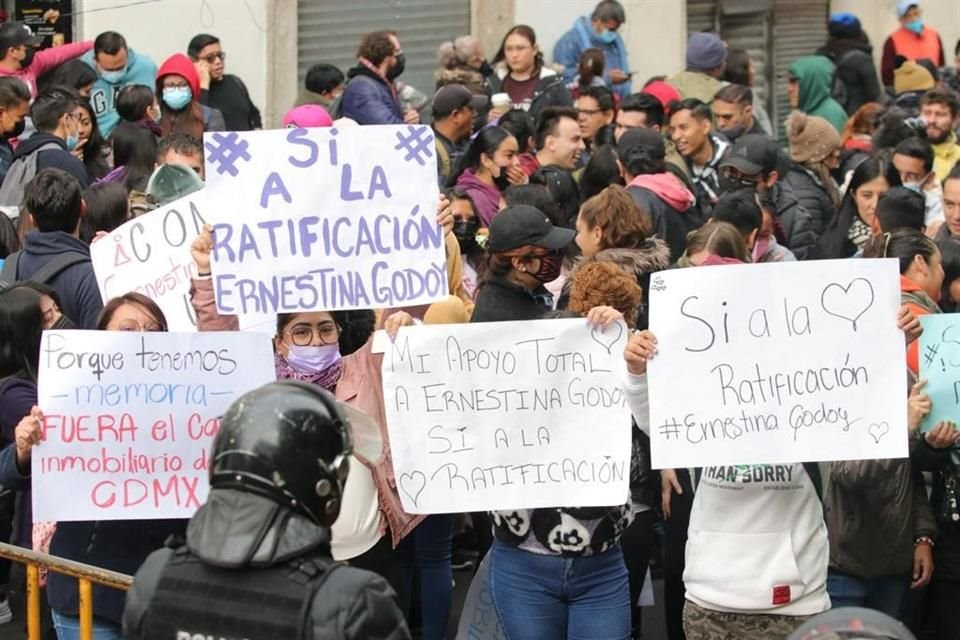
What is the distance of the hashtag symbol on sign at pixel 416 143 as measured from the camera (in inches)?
261

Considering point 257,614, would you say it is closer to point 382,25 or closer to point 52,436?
point 52,436

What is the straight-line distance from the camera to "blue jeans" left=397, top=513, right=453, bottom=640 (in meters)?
7.34

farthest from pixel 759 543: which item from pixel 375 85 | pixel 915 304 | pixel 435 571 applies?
pixel 375 85

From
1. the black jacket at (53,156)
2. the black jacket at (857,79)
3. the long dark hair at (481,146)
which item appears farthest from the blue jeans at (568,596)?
the black jacket at (857,79)

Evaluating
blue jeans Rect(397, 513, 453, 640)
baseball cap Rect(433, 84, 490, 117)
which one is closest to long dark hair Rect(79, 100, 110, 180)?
baseball cap Rect(433, 84, 490, 117)

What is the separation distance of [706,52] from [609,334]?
7.46m

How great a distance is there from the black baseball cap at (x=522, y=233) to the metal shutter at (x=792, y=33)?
10954 millimetres

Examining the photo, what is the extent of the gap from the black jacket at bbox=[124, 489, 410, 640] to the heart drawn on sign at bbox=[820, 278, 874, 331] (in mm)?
2516

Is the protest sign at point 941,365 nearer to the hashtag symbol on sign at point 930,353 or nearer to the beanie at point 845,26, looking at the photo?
the hashtag symbol on sign at point 930,353

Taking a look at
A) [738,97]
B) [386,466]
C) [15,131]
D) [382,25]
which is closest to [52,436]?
[386,466]

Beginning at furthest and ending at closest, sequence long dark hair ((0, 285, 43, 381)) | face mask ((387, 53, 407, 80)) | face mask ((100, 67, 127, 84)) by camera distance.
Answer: face mask ((100, 67, 127, 84)), face mask ((387, 53, 407, 80)), long dark hair ((0, 285, 43, 381))

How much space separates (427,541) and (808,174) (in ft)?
14.4

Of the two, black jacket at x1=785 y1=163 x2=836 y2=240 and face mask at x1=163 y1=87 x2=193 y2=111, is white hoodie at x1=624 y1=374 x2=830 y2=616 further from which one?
face mask at x1=163 y1=87 x2=193 y2=111

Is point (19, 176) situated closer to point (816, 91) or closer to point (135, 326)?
point (135, 326)
